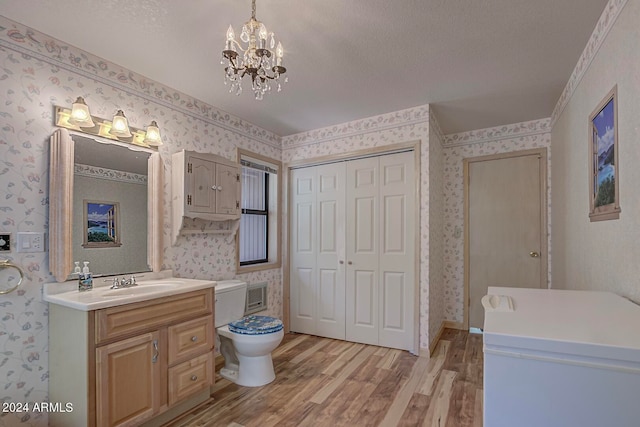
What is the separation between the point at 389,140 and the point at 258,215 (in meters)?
1.70

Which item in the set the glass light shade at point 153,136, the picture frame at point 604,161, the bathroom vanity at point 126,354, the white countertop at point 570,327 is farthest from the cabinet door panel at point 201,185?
Answer: the picture frame at point 604,161

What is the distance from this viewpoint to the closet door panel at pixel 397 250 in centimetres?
321

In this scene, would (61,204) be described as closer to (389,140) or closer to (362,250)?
(362,250)

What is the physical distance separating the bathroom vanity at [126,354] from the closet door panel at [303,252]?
169 cm

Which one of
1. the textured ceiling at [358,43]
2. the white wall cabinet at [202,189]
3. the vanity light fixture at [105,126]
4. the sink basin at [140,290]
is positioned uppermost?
the textured ceiling at [358,43]

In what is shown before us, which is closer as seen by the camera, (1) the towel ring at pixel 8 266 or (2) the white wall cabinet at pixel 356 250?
(1) the towel ring at pixel 8 266

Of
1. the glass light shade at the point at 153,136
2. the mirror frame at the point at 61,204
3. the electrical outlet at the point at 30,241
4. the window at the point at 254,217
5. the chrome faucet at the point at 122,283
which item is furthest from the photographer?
the window at the point at 254,217

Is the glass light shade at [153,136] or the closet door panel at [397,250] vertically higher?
the glass light shade at [153,136]

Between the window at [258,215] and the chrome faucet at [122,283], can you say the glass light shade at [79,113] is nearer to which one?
the chrome faucet at [122,283]

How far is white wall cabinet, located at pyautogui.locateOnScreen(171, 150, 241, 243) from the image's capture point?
103 inches

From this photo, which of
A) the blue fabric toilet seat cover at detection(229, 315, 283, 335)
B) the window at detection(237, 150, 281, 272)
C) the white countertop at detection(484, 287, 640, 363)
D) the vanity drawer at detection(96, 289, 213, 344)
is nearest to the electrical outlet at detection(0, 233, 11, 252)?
the vanity drawer at detection(96, 289, 213, 344)

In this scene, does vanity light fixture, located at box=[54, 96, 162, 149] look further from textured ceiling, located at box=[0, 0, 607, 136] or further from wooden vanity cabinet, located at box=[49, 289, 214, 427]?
wooden vanity cabinet, located at box=[49, 289, 214, 427]

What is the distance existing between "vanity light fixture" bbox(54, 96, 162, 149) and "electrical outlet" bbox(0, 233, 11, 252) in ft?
2.32

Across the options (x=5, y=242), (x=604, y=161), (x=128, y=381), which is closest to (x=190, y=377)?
(x=128, y=381)
